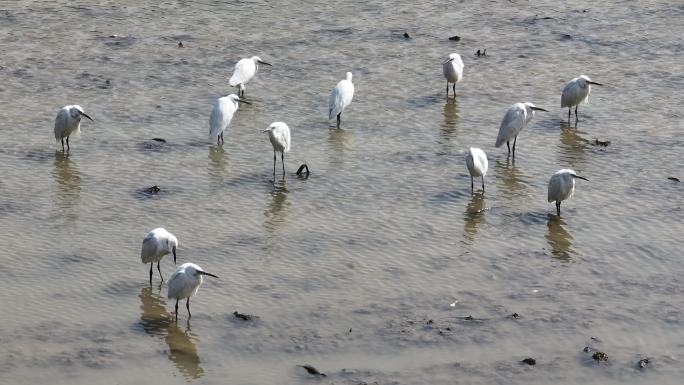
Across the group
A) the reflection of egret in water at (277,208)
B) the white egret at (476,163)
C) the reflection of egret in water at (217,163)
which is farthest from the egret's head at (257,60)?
the white egret at (476,163)

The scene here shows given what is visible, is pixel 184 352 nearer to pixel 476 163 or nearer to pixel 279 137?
pixel 279 137

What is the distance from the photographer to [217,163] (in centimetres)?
1861

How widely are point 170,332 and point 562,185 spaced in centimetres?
597

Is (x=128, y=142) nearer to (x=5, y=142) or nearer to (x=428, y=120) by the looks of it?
(x=5, y=142)

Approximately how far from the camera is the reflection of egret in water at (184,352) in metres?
12.5

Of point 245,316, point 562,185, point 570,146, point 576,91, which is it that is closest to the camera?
point 245,316

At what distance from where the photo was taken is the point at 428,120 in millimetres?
20516

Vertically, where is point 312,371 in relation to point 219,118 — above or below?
below

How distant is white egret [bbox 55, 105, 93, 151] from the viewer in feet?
61.3

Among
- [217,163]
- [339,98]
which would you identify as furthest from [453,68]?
[217,163]

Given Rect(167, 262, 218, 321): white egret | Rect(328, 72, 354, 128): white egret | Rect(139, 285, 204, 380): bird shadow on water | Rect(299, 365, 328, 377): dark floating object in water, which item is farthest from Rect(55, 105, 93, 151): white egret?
Rect(299, 365, 328, 377): dark floating object in water

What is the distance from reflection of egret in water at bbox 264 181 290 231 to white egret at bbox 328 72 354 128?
2692 mm

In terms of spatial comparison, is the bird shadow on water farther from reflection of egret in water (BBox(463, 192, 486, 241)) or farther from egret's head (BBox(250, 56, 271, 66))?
egret's head (BBox(250, 56, 271, 66))

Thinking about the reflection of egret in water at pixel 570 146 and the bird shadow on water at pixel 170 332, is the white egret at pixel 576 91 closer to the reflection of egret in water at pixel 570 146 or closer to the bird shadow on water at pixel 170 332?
the reflection of egret in water at pixel 570 146
